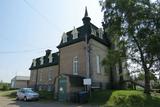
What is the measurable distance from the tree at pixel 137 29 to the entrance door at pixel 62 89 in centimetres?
692

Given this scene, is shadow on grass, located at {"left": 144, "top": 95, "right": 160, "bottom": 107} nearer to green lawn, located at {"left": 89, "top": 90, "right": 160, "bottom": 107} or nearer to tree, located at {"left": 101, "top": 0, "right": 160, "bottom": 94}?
green lawn, located at {"left": 89, "top": 90, "right": 160, "bottom": 107}

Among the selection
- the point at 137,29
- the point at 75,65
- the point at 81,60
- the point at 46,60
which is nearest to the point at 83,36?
the point at 81,60

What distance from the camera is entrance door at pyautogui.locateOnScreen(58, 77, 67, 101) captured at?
2370cm

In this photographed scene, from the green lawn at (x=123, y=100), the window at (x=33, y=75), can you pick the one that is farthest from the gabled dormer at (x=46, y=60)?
the green lawn at (x=123, y=100)

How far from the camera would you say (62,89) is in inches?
958

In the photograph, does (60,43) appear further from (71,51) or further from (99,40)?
(99,40)

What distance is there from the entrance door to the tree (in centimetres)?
692

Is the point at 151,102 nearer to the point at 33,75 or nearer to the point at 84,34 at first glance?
the point at 84,34

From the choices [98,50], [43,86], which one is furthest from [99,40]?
[43,86]

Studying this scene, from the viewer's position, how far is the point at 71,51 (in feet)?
98.3

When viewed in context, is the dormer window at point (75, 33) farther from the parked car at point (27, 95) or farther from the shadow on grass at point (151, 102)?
the shadow on grass at point (151, 102)

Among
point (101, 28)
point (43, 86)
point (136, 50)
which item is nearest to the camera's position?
point (136, 50)

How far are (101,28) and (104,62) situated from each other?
8825 millimetres

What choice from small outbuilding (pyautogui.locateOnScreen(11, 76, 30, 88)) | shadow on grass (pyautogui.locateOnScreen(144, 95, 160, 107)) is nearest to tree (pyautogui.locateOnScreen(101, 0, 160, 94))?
shadow on grass (pyautogui.locateOnScreen(144, 95, 160, 107))
